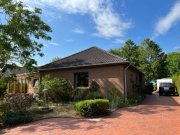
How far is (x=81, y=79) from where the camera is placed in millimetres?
21734

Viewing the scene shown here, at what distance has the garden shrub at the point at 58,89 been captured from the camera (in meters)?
21.0

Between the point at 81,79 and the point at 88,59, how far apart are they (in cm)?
204

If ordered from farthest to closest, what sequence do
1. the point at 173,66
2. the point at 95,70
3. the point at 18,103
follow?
1. the point at 173,66
2. the point at 95,70
3. the point at 18,103

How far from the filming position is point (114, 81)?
19516 millimetres

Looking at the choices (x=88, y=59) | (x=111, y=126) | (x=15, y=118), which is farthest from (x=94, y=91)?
(x=111, y=126)

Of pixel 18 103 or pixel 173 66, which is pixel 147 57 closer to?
pixel 173 66

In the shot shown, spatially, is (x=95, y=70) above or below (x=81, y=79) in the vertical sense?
above

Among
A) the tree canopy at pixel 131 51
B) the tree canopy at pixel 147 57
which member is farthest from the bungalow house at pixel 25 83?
the tree canopy at pixel 131 51

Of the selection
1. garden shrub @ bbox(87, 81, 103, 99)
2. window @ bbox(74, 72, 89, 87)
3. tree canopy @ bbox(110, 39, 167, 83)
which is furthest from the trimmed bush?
tree canopy @ bbox(110, 39, 167, 83)

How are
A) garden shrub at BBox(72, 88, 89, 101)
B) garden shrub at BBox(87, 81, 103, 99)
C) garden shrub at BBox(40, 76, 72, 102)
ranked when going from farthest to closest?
1. garden shrub at BBox(40, 76, 72, 102)
2. garden shrub at BBox(72, 88, 89, 101)
3. garden shrub at BBox(87, 81, 103, 99)

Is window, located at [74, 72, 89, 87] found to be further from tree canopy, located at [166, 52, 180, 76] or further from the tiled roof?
tree canopy, located at [166, 52, 180, 76]

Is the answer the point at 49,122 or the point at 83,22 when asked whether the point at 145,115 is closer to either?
the point at 49,122

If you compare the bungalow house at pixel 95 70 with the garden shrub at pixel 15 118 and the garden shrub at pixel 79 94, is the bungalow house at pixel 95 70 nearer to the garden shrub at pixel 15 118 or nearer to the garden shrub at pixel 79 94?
the garden shrub at pixel 79 94

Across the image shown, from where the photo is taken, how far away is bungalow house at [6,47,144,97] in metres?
19.3
